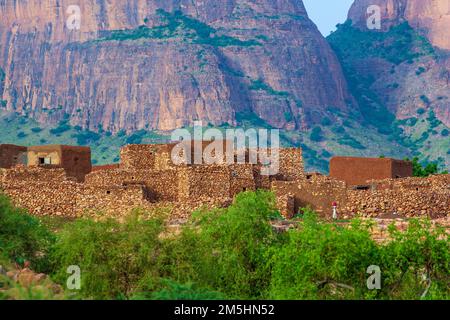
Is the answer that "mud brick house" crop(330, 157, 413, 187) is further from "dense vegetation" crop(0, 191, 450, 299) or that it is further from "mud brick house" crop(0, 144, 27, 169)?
"dense vegetation" crop(0, 191, 450, 299)

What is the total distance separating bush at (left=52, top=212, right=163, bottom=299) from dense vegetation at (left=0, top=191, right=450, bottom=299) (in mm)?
27

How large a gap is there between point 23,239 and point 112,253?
5249 millimetres

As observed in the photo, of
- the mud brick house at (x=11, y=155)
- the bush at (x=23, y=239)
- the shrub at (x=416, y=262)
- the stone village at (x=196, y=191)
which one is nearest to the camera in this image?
the shrub at (x=416, y=262)

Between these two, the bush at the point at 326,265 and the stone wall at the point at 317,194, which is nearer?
the bush at the point at 326,265

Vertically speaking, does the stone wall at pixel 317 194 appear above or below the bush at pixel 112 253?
above

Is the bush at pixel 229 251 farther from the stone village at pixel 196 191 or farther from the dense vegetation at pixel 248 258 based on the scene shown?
the stone village at pixel 196 191

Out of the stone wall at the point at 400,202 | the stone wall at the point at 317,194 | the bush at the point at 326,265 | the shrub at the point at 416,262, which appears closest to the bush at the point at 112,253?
the bush at the point at 326,265

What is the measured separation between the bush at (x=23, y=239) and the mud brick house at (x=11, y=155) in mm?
16103

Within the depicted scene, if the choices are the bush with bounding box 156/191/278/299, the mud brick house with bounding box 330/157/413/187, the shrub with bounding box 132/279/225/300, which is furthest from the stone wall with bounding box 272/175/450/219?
the shrub with bounding box 132/279/225/300

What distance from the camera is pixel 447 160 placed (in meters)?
188

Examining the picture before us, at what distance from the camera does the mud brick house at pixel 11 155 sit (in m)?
59.1

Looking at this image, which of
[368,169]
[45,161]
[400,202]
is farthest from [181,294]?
[368,169]

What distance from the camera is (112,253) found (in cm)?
3738
